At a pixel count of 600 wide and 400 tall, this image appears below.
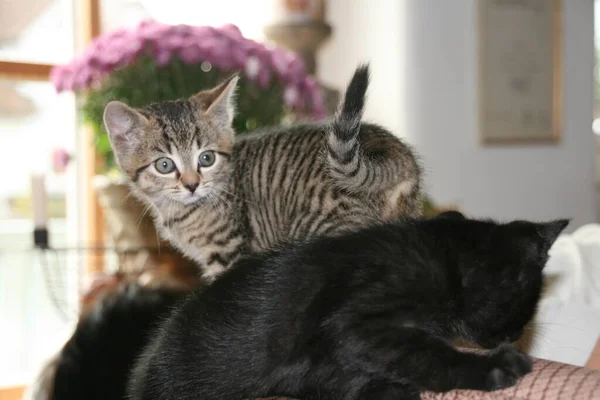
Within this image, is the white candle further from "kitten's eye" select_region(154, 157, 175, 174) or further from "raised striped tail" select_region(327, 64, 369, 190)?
"raised striped tail" select_region(327, 64, 369, 190)

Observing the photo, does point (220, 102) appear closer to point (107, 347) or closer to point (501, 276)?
point (107, 347)

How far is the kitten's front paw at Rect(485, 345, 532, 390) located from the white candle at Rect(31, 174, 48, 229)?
48.2 inches

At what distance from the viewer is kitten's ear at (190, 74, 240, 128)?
3.90ft

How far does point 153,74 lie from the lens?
1572mm

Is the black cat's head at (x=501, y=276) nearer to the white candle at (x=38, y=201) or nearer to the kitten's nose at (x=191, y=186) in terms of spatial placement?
the kitten's nose at (x=191, y=186)

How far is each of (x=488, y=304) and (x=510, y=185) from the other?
8.12 feet

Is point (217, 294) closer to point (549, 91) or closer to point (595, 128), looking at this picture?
point (549, 91)

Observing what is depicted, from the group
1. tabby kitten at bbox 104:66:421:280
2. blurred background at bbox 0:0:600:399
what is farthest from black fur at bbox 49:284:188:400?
blurred background at bbox 0:0:600:399

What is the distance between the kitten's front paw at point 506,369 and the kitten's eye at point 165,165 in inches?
25.4

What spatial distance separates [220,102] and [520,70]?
2.38m

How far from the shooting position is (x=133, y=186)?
Result: 123 centimetres

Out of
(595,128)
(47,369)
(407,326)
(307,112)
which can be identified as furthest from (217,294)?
(595,128)

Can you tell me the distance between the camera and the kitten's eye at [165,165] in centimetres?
117

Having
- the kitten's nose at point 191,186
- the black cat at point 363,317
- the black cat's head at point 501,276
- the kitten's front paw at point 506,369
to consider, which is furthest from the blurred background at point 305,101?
the kitten's front paw at point 506,369
